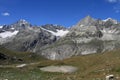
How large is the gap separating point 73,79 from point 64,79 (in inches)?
61.5

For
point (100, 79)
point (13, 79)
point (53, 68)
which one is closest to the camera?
point (100, 79)

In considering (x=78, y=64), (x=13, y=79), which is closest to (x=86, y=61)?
(x=78, y=64)

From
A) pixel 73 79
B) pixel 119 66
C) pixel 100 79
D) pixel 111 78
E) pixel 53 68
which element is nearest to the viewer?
pixel 111 78

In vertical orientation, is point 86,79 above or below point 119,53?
below

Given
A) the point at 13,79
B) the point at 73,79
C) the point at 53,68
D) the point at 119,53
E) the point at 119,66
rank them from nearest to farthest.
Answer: the point at 73,79 → the point at 13,79 → the point at 119,66 → the point at 53,68 → the point at 119,53

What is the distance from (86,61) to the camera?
80375 mm

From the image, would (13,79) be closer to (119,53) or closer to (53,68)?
(53,68)

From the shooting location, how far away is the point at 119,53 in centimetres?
8256

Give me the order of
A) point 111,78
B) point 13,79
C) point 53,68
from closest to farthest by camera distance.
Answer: point 111,78 → point 13,79 → point 53,68

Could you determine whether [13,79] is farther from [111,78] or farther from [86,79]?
[111,78]

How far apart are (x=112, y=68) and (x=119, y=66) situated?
1225 millimetres

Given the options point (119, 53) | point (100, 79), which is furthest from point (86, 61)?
point (100, 79)

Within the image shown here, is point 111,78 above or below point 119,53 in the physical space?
below

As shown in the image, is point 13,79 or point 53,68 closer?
point 13,79
